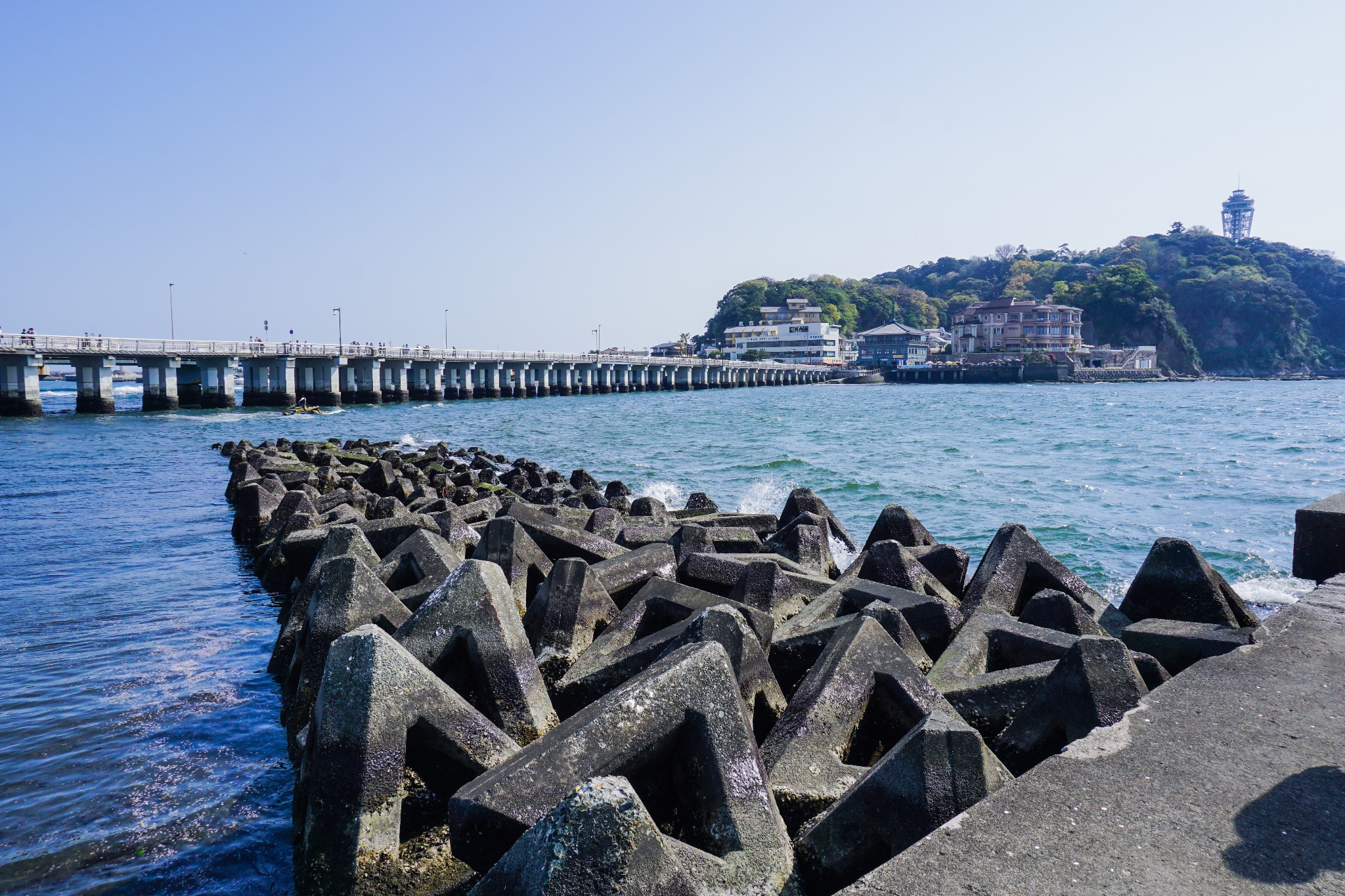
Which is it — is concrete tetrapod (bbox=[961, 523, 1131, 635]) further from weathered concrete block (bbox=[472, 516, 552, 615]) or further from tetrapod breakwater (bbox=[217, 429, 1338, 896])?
weathered concrete block (bbox=[472, 516, 552, 615])

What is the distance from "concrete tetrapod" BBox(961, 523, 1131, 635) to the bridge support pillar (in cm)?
5051

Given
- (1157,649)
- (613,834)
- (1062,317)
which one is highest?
(1062,317)

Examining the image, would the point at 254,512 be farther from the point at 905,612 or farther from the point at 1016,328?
the point at 1016,328

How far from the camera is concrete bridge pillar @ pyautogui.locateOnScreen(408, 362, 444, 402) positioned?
68250 millimetres

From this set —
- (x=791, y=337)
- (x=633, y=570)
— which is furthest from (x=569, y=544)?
(x=791, y=337)

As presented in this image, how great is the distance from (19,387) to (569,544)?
4642 cm

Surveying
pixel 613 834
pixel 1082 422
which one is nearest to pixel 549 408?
pixel 1082 422

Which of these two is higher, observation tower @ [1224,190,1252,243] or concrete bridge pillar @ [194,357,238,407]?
observation tower @ [1224,190,1252,243]

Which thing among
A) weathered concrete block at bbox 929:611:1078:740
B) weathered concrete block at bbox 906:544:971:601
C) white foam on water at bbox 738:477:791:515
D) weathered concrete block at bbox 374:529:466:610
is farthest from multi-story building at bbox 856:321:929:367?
weathered concrete block at bbox 929:611:1078:740

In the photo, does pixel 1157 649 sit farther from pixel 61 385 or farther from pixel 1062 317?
pixel 61 385

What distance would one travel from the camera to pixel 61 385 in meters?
141

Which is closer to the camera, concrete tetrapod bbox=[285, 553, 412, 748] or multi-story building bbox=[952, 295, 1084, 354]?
concrete tetrapod bbox=[285, 553, 412, 748]

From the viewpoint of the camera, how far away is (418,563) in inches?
256

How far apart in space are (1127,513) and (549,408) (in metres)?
48.1
